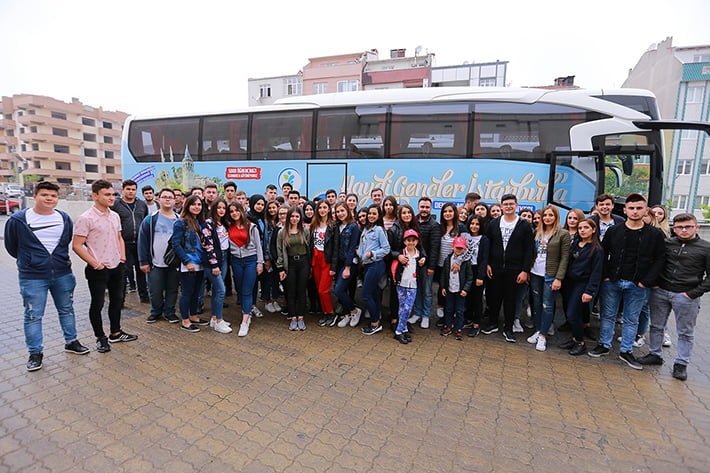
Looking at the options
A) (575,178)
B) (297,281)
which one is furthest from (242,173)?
(575,178)

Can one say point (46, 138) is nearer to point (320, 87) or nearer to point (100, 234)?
point (320, 87)

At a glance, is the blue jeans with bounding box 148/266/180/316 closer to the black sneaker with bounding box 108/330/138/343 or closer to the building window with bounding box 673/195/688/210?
the black sneaker with bounding box 108/330/138/343

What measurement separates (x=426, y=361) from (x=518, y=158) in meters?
4.92

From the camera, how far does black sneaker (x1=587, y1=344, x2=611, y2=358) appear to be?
14.3 feet

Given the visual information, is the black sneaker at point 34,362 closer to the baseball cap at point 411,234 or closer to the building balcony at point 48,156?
the baseball cap at point 411,234

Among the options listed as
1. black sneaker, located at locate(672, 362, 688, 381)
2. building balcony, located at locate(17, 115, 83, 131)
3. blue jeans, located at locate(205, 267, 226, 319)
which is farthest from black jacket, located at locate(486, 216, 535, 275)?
building balcony, located at locate(17, 115, 83, 131)

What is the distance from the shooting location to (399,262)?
4.75 metres

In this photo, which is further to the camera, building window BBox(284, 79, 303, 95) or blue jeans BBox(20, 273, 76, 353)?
building window BBox(284, 79, 303, 95)

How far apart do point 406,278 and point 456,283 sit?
0.69 m

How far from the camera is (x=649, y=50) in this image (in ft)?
102

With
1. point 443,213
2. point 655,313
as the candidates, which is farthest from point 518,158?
point 655,313

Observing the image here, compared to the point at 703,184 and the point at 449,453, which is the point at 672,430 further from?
the point at 703,184

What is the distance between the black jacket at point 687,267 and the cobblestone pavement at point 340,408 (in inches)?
40.3

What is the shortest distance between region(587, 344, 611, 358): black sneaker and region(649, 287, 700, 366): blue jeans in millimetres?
482
